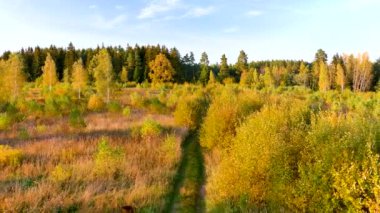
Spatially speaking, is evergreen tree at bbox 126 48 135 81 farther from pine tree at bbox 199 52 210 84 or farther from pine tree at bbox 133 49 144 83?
pine tree at bbox 199 52 210 84

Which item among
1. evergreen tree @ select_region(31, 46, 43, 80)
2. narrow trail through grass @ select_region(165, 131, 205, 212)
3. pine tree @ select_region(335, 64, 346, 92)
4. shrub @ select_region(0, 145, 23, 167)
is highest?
evergreen tree @ select_region(31, 46, 43, 80)

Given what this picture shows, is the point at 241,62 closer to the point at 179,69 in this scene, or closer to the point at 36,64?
the point at 179,69

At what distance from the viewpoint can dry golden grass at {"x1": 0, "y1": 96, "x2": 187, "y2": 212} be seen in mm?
9070

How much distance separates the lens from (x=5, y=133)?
1922 cm

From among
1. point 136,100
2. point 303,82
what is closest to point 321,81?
point 303,82

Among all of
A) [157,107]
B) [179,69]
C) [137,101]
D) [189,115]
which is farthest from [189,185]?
[179,69]

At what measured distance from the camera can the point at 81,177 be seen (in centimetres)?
1132

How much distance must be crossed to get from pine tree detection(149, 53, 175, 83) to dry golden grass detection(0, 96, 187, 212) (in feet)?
150

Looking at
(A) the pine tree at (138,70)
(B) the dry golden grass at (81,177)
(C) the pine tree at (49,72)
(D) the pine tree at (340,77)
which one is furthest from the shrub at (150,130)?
(D) the pine tree at (340,77)

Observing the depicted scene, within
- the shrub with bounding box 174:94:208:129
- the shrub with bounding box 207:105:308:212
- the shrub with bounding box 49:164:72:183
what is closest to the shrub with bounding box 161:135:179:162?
the shrub with bounding box 207:105:308:212

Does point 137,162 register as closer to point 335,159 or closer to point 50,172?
point 50,172

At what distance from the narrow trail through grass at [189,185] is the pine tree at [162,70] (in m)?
45.5

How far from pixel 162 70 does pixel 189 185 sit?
171ft

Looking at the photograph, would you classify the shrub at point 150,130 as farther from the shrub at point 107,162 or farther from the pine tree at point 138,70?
the pine tree at point 138,70
